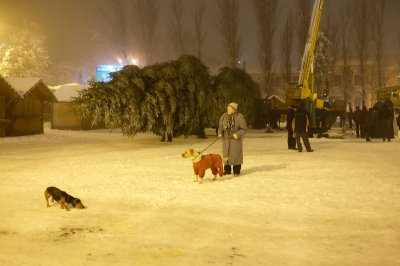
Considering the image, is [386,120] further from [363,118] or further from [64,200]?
[64,200]

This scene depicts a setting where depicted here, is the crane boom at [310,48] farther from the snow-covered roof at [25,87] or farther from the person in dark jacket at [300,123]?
the snow-covered roof at [25,87]

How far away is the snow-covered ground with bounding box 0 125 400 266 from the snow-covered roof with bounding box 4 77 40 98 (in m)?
15.8

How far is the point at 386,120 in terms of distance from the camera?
23750 mm

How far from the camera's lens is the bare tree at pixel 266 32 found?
4659cm

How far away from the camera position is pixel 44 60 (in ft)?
206

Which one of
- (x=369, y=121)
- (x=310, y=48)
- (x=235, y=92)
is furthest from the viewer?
(x=310, y=48)

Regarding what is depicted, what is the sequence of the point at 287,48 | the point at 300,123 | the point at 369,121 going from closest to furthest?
1. the point at 300,123
2. the point at 369,121
3. the point at 287,48

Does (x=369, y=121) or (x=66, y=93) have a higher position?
(x=66, y=93)

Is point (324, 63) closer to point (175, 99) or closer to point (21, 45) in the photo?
point (175, 99)

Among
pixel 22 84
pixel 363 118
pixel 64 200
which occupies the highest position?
pixel 22 84

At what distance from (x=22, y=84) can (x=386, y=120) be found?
21.6 metres

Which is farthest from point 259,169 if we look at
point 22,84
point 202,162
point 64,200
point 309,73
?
point 22,84

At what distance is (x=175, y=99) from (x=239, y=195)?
13.5 meters

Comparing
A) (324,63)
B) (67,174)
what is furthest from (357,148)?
(324,63)
